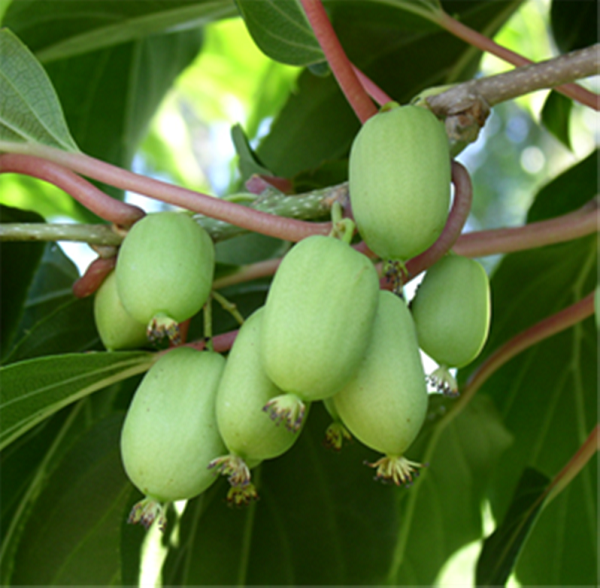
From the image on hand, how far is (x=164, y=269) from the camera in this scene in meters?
0.53

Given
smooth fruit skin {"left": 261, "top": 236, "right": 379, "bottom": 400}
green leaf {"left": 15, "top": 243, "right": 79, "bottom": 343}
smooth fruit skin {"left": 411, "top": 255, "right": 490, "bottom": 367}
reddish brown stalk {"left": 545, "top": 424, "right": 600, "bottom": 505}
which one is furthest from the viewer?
green leaf {"left": 15, "top": 243, "right": 79, "bottom": 343}

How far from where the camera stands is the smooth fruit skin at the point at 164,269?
0.53m

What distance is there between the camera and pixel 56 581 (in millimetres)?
769

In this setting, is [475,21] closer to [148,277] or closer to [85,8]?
[85,8]

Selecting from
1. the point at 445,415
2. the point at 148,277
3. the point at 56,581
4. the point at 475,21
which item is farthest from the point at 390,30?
the point at 56,581

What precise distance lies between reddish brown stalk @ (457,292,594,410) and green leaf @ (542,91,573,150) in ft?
1.04

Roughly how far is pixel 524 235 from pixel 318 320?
376mm

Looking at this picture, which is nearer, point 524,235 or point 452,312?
point 452,312

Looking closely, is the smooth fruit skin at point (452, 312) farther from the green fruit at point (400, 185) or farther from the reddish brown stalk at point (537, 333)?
the reddish brown stalk at point (537, 333)

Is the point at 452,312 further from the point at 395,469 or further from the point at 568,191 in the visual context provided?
the point at 568,191

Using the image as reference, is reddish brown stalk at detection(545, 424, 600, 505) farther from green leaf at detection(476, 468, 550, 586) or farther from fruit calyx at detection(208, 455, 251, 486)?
fruit calyx at detection(208, 455, 251, 486)

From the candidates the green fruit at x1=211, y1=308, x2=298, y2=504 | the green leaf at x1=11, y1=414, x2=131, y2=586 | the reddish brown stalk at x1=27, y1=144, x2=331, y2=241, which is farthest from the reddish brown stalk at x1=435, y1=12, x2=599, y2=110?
the green leaf at x1=11, y1=414, x2=131, y2=586

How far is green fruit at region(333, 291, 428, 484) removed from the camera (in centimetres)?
48

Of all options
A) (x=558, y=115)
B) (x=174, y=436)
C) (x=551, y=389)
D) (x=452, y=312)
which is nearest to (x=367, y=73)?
(x=558, y=115)
